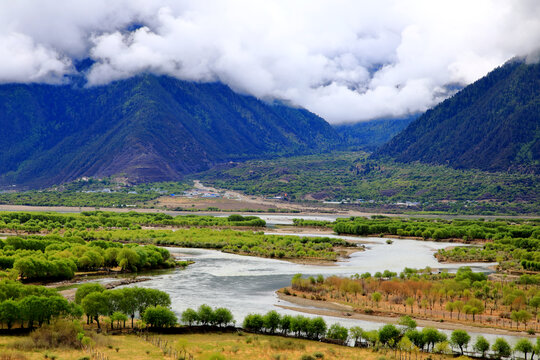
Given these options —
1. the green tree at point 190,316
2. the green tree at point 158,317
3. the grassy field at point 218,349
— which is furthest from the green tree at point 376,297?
the green tree at point 158,317

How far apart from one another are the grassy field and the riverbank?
53.0 feet

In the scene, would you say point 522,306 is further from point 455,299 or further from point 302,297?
point 302,297

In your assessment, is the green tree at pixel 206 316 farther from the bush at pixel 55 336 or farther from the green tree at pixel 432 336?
the green tree at pixel 432 336

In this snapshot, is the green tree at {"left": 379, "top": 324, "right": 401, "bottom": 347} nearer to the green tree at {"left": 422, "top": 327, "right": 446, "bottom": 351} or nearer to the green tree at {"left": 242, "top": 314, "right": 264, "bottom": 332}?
the green tree at {"left": 422, "top": 327, "right": 446, "bottom": 351}

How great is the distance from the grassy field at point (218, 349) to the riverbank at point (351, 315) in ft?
53.0

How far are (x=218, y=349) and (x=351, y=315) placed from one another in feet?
98.6

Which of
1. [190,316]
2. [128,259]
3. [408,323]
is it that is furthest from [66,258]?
[408,323]

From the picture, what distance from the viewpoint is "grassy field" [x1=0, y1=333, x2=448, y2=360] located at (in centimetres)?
6407

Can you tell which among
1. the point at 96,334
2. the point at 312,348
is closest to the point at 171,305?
the point at 96,334

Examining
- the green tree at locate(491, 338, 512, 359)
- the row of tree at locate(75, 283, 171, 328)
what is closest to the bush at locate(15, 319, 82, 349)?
the row of tree at locate(75, 283, 171, 328)

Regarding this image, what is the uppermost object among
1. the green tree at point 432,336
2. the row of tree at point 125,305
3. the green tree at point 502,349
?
the row of tree at point 125,305

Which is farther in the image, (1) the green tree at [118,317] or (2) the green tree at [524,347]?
(1) the green tree at [118,317]

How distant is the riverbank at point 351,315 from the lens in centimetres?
8250

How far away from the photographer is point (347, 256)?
161 m
